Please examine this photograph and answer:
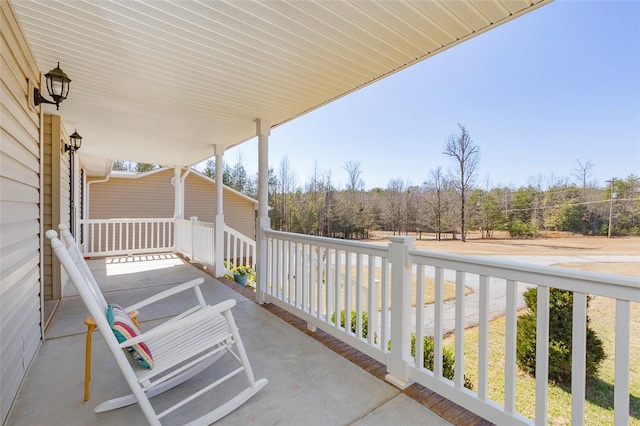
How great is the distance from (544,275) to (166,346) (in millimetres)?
2084

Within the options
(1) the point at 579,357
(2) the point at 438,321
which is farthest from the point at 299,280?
(1) the point at 579,357

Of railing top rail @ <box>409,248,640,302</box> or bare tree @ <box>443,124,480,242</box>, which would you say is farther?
bare tree @ <box>443,124,480,242</box>

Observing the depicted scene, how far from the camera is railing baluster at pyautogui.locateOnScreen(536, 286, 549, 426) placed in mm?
1373

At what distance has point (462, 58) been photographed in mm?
10086

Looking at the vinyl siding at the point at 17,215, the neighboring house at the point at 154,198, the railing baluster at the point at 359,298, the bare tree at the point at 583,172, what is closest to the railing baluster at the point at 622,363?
the railing baluster at the point at 359,298

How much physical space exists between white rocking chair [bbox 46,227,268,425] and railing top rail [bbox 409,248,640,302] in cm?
131

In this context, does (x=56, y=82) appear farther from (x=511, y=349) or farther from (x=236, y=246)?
(x=236, y=246)

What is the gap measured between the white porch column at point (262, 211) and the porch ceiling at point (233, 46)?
1.03ft

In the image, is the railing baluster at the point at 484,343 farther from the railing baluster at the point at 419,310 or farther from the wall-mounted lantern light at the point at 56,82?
the wall-mounted lantern light at the point at 56,82

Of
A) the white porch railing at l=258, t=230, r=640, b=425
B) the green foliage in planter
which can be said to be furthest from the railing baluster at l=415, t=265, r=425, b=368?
the green foliage in planter

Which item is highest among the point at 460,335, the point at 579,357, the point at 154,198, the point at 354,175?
the point at 354,175

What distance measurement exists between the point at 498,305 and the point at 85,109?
734 centimetres

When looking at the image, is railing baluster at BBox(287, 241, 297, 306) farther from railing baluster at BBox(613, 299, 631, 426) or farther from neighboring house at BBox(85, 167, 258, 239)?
neighboring house at BBox(85, 167, 258, 239)

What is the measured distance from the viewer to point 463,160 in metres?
11.2
